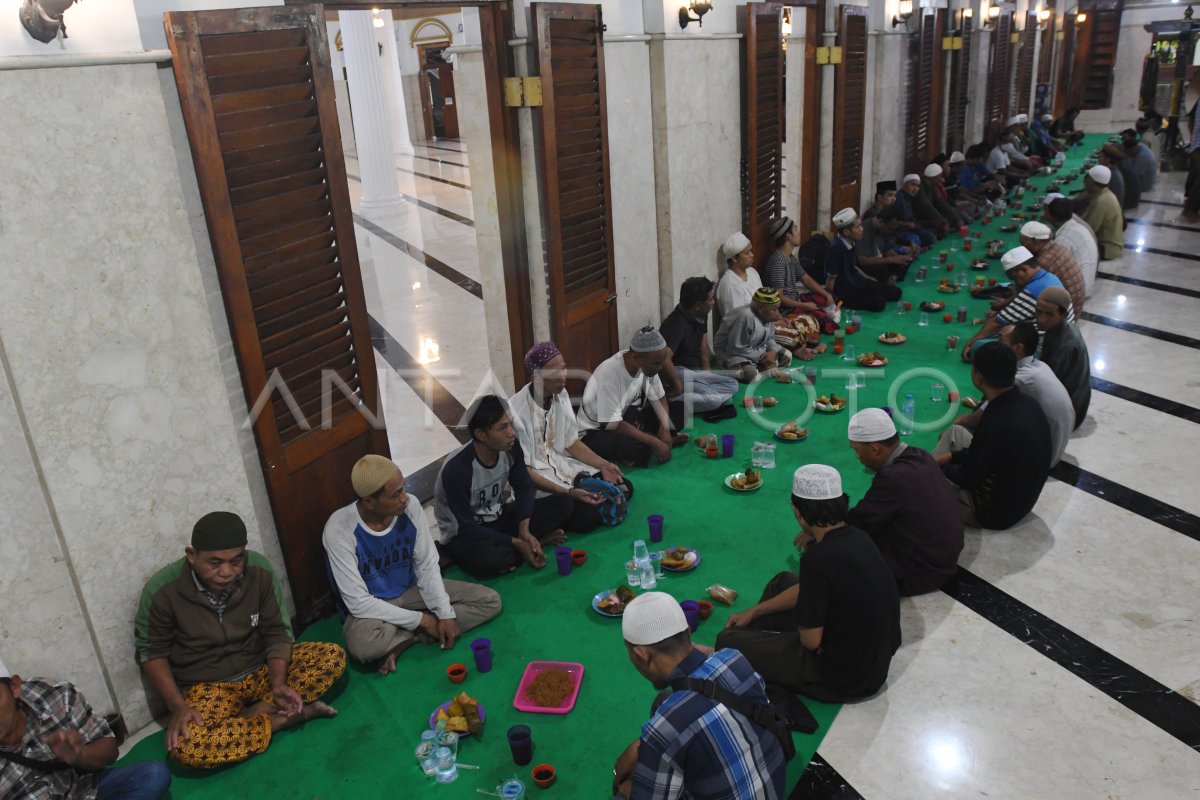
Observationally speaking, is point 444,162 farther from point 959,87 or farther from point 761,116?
point 761,116

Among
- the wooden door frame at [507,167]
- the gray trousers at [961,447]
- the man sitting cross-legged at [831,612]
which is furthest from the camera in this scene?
the wooden door frame at [507,167]

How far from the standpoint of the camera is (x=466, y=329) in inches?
362

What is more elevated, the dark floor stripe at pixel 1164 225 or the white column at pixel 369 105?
the white column at pixel 369 105

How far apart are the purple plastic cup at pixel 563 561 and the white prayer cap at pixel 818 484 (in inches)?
68.7

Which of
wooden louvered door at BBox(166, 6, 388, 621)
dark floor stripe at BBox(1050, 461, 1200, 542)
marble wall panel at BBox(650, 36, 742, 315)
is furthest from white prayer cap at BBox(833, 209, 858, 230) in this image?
wooden louvered door at BBox(166, 6, 388, 621)

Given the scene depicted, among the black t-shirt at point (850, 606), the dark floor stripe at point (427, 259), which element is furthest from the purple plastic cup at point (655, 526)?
the dark floor stripe at point (427, 259)

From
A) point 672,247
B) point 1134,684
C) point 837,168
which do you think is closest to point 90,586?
point 1134,684

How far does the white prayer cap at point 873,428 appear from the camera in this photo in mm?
4148

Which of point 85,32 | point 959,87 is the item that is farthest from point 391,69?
point 85,32

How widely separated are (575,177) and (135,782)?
4.35 meters

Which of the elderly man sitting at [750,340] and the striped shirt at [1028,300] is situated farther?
the elderly man sitting at [750,340]

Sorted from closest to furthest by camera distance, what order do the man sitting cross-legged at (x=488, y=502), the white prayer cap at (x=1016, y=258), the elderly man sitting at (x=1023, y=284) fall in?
the man sitting cross-legged at (x=488, y=502) → the elderly man sitting at (x=1023, y=284) → the white prayer cap at (x=1016, y=258)

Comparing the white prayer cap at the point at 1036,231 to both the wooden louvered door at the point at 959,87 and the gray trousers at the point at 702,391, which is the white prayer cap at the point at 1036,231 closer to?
the gray trousers at the point at 702,391

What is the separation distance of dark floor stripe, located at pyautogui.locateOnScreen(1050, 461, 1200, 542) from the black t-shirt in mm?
2419
